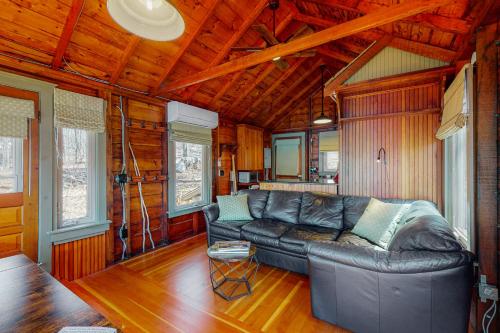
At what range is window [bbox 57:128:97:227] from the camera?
306 cm

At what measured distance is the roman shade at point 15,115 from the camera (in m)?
2.49

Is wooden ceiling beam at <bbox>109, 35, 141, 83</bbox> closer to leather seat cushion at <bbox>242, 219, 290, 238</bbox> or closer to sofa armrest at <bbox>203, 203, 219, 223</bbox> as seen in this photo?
sofa armrest at <bbox>203, 203, 219, 223</bbox>

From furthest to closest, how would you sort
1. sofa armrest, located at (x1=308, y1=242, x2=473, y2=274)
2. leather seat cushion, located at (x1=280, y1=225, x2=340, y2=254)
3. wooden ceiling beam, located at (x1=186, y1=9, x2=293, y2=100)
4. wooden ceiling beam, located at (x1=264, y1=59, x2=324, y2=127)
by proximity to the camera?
wooden ceiling beam, located at (x1=264, y1=59, x2=324, y2=127) → wooden ceiling beam, located at (x1=186, y1=9, x2=293, y2=100) → leather seat cushion, located at (x1=280, y1=225, x2=340, y2=254) → sofa armrest, located at (x1=308, y1=242, x2=473, y2=274)

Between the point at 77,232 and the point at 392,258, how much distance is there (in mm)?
3603

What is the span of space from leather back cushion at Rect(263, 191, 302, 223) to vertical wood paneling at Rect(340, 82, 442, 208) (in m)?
0.90

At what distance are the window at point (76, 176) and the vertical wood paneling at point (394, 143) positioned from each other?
392 cm

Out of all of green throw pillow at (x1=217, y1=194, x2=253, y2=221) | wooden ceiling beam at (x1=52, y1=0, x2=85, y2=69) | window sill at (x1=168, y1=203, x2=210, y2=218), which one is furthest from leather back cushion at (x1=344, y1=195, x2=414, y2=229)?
wooden ceiling beam at (x1=52, y1=0, x2=85, y2=69)

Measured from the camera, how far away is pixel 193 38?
3.24 metres

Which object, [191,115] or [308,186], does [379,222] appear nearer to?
[308,186]

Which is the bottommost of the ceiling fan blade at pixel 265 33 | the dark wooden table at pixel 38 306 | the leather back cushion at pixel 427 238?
the dark wooden table at pixel 38 306

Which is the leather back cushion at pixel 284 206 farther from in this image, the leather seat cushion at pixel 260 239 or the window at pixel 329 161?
the window at pixel 329 161

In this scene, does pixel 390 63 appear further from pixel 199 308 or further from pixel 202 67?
pixel 199 308

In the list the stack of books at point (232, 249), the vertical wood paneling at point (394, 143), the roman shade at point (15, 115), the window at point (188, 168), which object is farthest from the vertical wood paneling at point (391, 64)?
the roman shade at point (15, 115)

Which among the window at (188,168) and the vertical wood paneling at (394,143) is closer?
the vertical wood paneling at (394,143)
